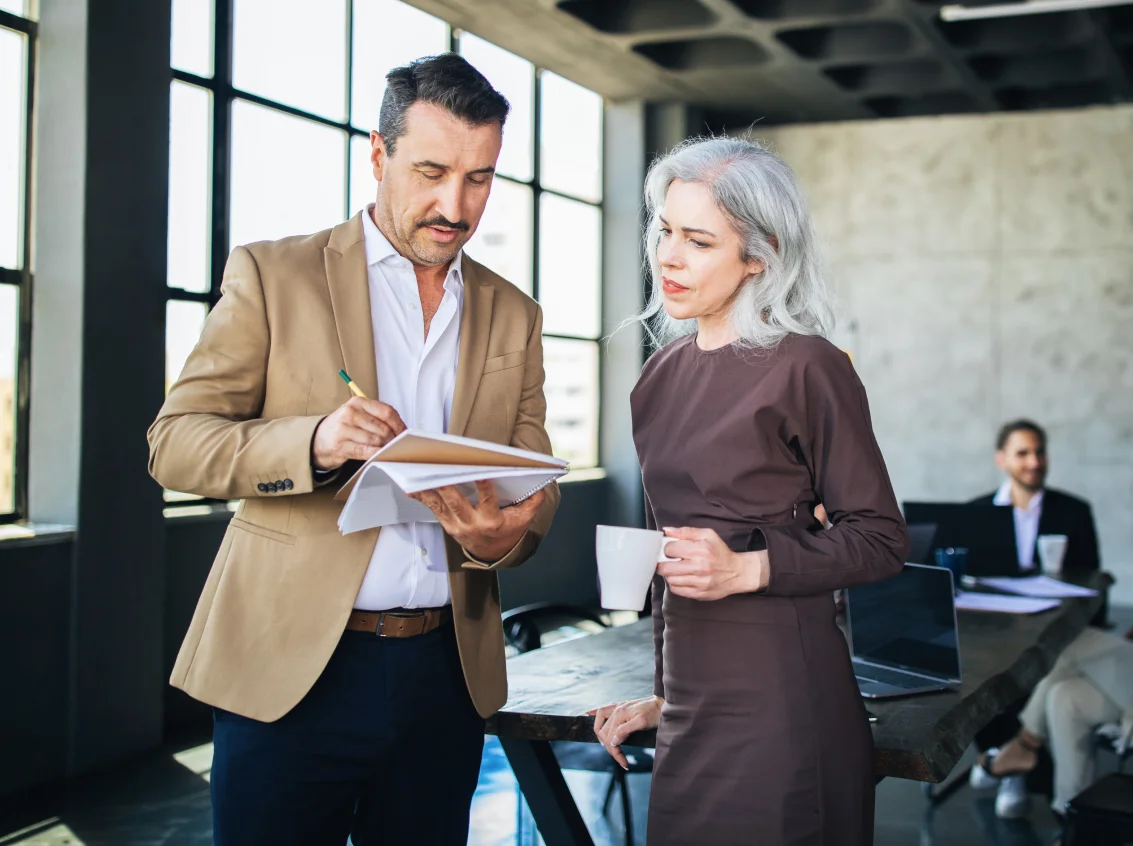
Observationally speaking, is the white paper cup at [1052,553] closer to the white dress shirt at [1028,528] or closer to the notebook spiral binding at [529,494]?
the white dress shirt at [1028,528]

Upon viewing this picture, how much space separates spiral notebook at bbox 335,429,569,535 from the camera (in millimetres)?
1303

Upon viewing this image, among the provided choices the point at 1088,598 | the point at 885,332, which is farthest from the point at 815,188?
the point at 1088,598

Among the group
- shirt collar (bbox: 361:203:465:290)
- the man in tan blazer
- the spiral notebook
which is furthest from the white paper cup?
the spiral notebook

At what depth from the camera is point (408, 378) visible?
176 centimetres

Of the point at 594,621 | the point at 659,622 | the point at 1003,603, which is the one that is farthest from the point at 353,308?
the point at 1003,603

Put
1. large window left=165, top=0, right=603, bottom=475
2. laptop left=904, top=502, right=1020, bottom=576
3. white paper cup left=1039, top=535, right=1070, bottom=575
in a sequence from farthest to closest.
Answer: large window left=165, top=0, right=603, bottom=475, white paper cup left=1039, top=535, right=1070, bottom=575, laptop left=904, top=502, right=1020, bottom=576

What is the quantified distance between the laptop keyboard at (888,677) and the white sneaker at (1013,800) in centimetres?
168

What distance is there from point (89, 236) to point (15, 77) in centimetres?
74

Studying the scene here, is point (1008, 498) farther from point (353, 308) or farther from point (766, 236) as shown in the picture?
point (353, 308)

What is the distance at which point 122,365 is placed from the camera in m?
4.46

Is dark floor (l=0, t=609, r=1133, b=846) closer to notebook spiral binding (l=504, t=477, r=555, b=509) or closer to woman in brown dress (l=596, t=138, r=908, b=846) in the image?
woman in brown dress (l=596, t=138, r=908, b=846)

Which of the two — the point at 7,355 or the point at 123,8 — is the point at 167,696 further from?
the point at 123,8

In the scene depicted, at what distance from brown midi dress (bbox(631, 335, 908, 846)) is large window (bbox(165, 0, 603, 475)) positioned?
2.55m

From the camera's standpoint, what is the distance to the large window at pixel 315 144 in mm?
5273
